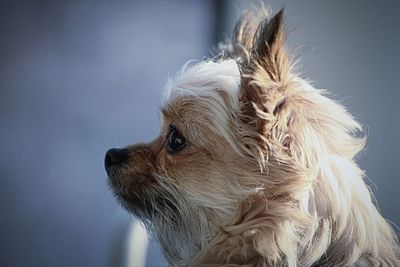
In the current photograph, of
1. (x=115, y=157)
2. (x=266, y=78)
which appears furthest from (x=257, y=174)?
(x=115, y=157)

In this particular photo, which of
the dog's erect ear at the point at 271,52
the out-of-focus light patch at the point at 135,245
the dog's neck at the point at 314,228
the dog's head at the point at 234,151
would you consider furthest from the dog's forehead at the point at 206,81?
the out-of-focus light patch at the point at 135,245

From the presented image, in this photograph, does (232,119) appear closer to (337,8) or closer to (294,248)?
(294,248)

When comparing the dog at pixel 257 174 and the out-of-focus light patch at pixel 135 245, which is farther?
the out-of-focus light patch at pixel 135 245

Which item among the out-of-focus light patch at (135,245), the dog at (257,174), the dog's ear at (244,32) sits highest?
the dog's ear at (244,32)

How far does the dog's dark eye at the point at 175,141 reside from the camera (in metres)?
1.01

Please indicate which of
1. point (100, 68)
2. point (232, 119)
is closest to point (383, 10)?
point (232, 119)

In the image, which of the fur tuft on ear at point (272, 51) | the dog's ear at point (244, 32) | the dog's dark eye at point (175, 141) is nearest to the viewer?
the fur tuft on ear at point (272, 51)

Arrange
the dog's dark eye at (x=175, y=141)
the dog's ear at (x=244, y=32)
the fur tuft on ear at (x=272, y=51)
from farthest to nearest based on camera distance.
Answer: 1. the dog's ear at (x=244, y=32)
2. the dog's dark eye at (x=175, y=141)
3. the fur tuft on ear at (x=272, y=51)

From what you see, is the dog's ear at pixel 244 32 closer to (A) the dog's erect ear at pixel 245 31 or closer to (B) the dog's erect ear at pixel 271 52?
(A) the dog's erect ear at pixel 245 31

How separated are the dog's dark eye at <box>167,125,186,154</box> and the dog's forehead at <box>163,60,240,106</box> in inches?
2.7

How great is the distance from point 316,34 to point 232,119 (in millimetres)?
582

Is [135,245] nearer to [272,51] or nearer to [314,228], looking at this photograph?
[314,228]

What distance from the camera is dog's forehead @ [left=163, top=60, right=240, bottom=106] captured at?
3.38 ft

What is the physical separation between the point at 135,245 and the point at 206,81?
476mm
